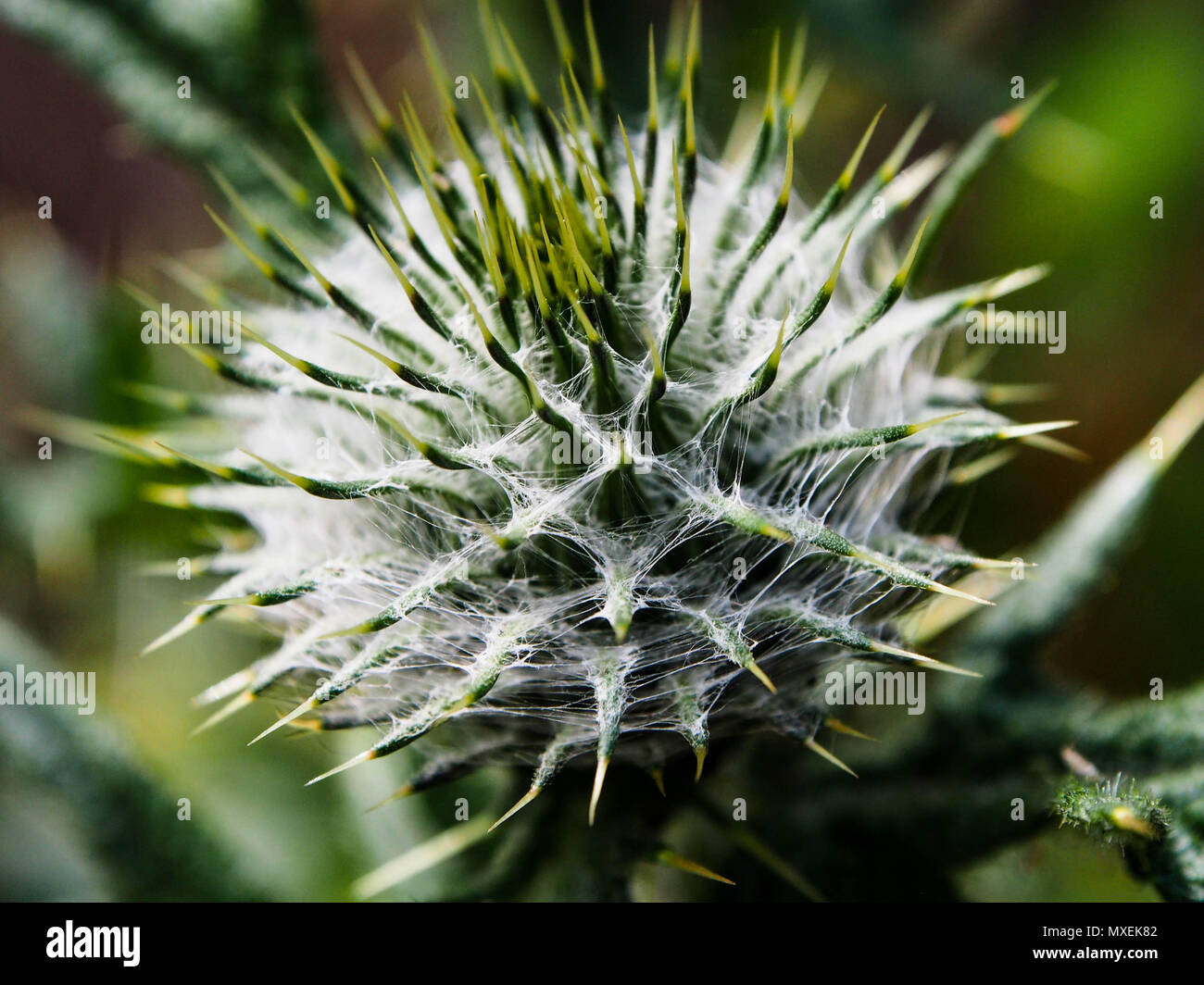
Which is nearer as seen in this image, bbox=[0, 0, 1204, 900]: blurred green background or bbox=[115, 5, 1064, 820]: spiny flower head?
bbox=[115, 5, 1064, 820]: spiny flower head

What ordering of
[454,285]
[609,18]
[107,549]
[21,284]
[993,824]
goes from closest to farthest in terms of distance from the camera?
1. [454,285]
2. [993,824]
3. [609,18]
4. [107,549]
5. [21,284]

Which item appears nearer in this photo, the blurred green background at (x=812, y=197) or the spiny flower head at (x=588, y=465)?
the spiny flower head at (x=588, y=465)
